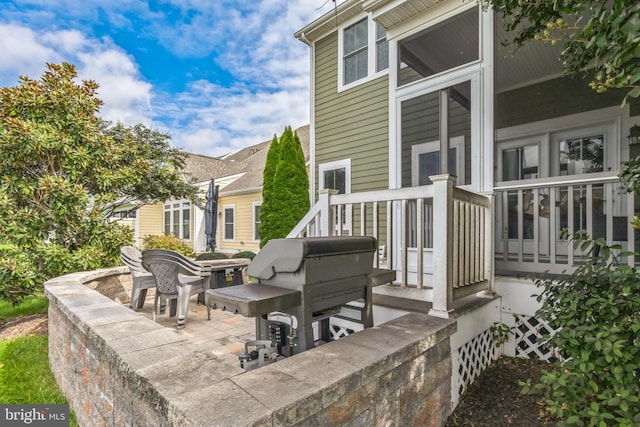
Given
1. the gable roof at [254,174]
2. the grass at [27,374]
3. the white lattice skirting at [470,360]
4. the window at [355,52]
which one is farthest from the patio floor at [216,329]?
the gable roof at [254,174]

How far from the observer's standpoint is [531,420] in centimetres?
226

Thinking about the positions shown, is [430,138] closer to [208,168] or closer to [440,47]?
[440,47]

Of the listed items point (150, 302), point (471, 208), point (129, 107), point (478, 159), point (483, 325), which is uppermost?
point (129, 107)

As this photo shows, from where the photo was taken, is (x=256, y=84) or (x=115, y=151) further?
(x=256, y=84)

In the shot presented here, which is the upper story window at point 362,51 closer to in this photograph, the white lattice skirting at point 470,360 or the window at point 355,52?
the window at point 355,52

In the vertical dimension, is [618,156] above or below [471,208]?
above

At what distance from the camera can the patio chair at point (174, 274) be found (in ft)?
14.4

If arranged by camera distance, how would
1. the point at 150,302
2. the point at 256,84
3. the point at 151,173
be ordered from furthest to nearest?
the point at 256,84 → the point at 151,173 → the point at 150,302

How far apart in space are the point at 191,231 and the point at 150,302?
29.6 ft

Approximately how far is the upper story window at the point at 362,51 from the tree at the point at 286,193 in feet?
7.00

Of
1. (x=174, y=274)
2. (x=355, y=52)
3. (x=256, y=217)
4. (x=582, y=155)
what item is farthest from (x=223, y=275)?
(x=256, y=217)

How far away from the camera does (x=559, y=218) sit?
172 inches

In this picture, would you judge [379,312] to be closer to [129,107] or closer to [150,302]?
[150,302]

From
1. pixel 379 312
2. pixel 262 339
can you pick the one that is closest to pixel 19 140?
pixel 262 339
